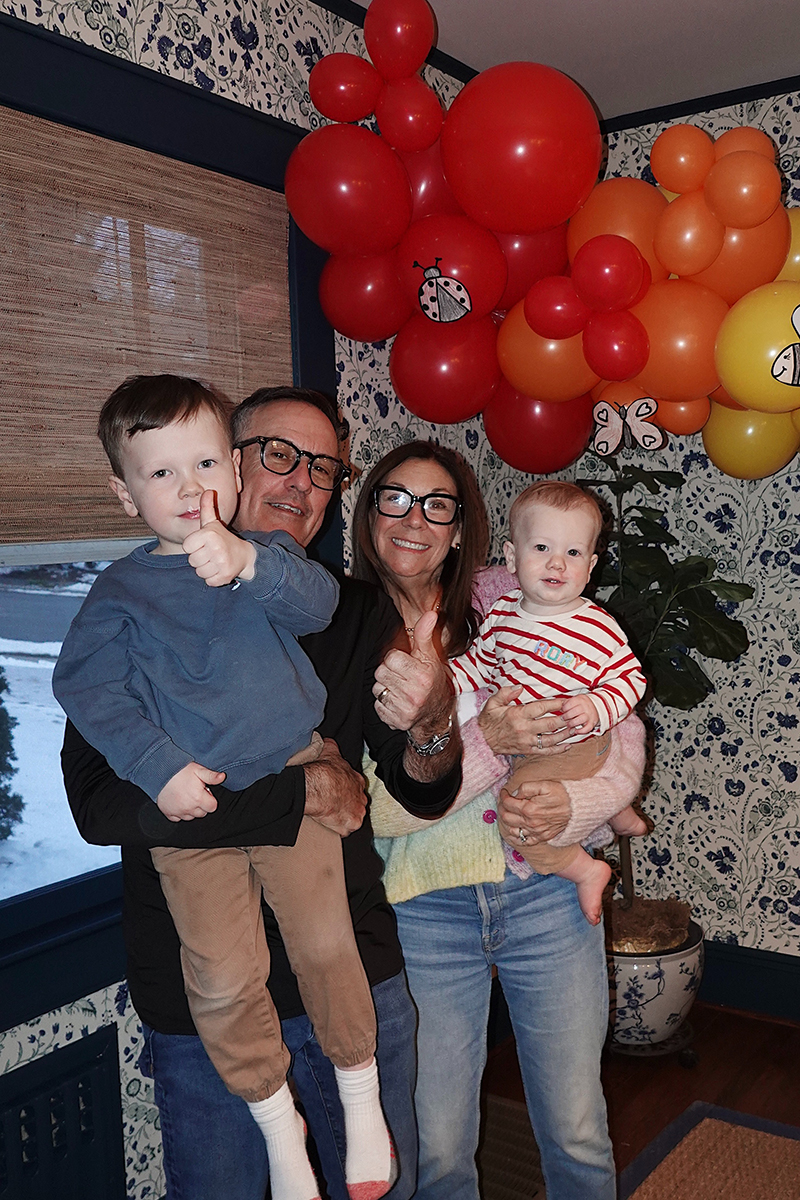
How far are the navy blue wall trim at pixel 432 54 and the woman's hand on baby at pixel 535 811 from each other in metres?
2.06

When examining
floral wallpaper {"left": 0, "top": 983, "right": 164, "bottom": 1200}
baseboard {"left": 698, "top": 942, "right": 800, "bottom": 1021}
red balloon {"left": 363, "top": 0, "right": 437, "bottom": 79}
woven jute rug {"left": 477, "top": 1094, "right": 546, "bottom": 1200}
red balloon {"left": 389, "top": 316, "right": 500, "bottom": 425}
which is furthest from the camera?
baseboard {"left": 698, "top": 942, "right": 800, "bottom": 1021}

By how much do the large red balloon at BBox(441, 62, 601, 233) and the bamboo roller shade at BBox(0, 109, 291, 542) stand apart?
54cm

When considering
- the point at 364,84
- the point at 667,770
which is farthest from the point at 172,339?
the point at 667,770

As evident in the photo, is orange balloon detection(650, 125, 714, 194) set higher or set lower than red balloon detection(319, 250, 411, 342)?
higher

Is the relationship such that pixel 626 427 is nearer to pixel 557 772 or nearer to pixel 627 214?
pixel 627 214

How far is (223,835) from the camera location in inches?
49.9

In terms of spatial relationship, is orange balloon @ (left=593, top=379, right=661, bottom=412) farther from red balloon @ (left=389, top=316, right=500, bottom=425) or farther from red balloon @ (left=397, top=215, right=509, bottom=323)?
red balloon @ (left=397, top=215, right=509, bottom=323)

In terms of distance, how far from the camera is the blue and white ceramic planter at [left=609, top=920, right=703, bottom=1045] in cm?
297

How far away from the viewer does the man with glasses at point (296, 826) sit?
1.29 meters

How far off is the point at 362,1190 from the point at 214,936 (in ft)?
1.38

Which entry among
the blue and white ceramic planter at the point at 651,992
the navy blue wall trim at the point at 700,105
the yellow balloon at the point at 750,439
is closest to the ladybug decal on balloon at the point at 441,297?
the yellow balloon at the point at 750,439

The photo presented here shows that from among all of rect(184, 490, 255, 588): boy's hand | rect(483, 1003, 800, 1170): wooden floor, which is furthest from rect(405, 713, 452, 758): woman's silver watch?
rect(483, 1003, 800, 1170): wooden floor

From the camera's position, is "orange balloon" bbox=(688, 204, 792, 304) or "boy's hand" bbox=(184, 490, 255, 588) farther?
"orange balloon" bbox=(688, 204, 792, 304)

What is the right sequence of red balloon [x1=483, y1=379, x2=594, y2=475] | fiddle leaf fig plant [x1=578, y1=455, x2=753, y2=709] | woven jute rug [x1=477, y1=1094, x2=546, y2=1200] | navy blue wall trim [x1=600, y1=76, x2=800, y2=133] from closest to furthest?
woven jute rug [x1=477, y1=1094, x2=546, y2=1200] < red balloon [x1=483, y1=379, x2=594, y2=475] < fiddle leaf fig plant [x1=578, y1=455, x2=753, y2=709] < navy blue wall trim [x1=600, y1=76, x2=800, y2=133]
